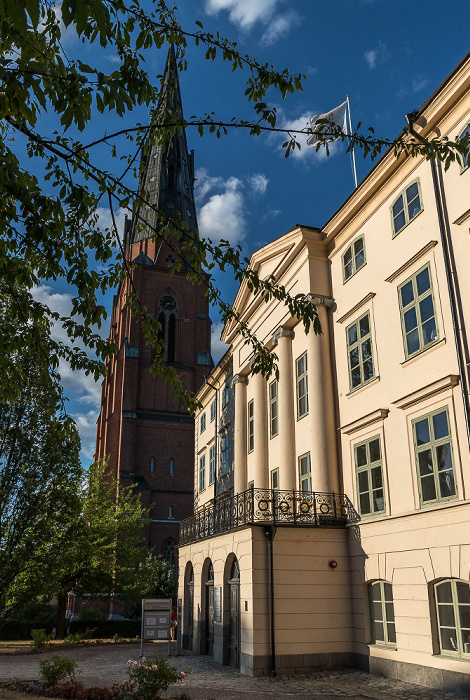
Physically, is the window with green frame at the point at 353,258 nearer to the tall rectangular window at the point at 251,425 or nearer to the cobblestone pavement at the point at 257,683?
the tall rectangular window at the point at 251,425

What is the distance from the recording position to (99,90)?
5465 millimetres

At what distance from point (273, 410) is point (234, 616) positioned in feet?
25.8

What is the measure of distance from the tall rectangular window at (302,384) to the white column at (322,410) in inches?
43.4

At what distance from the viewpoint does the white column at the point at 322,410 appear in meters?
18.0

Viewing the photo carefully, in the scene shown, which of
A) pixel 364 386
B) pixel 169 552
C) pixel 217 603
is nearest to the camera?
pixel 364 386

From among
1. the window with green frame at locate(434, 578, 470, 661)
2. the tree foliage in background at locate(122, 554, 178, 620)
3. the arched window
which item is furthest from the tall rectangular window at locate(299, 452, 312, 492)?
the arched window

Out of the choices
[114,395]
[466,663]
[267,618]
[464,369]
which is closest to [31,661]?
[267,618]

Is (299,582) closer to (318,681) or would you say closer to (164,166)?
(318,681)

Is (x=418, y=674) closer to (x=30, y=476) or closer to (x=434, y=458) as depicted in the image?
(x=434, y=458)

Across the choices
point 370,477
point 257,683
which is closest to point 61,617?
point 257,683

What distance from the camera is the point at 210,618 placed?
2145cm

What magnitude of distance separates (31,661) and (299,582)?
36.0 ft

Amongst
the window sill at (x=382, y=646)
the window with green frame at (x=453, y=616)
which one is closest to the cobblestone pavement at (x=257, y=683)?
the window sill at (x=382, y=646)

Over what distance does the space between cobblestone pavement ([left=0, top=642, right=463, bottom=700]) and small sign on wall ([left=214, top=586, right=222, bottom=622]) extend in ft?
4.25
